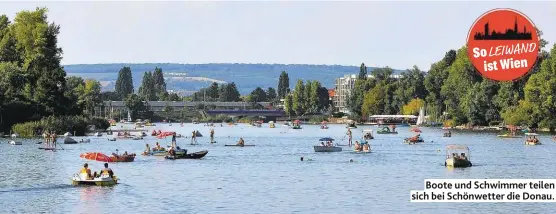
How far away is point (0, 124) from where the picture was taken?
145250mm

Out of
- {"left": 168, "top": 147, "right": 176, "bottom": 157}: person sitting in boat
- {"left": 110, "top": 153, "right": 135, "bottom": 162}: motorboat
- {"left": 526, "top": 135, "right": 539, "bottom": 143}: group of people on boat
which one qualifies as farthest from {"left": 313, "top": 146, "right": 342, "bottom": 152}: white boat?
{"left": 526, "top": 135, "right": 539, "bottom": 143}: group of people on boat

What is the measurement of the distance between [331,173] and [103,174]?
20.9 meters

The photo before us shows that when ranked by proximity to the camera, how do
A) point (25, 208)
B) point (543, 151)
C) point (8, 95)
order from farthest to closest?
point (8, 95)
point (543, 151)
point (25, 208)

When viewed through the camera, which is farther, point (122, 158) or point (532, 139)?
point (532, 139)

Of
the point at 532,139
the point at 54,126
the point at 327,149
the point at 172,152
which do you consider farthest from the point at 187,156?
the point at 532,139

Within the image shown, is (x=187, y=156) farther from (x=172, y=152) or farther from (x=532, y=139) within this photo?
(x=532, y=139)

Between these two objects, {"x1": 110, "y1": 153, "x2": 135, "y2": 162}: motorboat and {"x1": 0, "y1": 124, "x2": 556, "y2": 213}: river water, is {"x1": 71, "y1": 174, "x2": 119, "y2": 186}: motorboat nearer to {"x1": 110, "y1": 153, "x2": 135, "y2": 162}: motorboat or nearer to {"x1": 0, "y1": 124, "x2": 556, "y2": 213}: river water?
Answer: {"x1": 0, "y1": 124, "x2": 556, "y2": 213}: river water

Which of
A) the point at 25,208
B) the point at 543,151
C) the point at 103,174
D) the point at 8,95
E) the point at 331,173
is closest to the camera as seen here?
the point at 25,208

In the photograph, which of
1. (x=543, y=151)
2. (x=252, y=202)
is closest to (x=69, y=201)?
(x=252, y=202)

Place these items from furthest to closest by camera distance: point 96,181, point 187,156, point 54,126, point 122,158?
point 54,126 → point 187,156 → point 122,158 → point 96,181

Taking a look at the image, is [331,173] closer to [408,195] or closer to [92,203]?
[408,195]

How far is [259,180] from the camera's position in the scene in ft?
246

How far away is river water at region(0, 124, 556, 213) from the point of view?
57500 mm

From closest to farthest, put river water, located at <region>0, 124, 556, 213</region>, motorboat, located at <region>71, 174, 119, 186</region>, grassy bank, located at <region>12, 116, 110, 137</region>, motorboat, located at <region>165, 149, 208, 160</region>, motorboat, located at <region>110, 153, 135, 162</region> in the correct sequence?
river water, located at <region>0, 124, 556, 213</region> < motorboat, located at <region>71, 174, 119, 186</region> < motorboat, located at <region>110, 153, 135, 162</region> < motorboat, located at <region>165, 149, 208, 160</region> < grassy bank, located at <region>12, 116, 110, 137</region>
